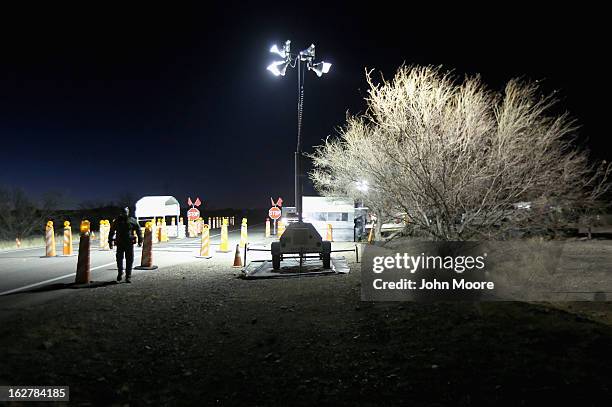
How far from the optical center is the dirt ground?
4324mm

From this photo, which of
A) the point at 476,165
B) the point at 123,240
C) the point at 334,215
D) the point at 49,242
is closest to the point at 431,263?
the point at 476,165

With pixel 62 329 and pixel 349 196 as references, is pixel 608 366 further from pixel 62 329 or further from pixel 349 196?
pixel 349 196

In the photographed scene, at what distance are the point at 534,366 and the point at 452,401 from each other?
135 cm

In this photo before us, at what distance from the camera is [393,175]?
36.8 ft

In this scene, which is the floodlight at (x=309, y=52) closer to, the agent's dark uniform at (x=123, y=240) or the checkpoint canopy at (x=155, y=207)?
the agent's dark uniform at (x=123, y=240)

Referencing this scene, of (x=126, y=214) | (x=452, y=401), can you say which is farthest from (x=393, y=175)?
(x=452, y=401)

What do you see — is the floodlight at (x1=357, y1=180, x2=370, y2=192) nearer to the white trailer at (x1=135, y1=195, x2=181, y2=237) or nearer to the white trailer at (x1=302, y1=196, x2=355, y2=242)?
the white trailer at (x1=302, y1=196, x2=355, y2=242)

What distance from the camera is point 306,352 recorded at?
5.56 meters

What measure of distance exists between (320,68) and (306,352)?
864 cm

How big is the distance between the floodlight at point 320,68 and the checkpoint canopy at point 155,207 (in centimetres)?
1878

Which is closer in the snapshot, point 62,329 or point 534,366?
point 534,366

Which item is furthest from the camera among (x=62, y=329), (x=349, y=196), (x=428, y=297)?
(x=349, y=196)

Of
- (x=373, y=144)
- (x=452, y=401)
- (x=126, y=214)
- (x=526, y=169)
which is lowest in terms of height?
(x=452, y=401)

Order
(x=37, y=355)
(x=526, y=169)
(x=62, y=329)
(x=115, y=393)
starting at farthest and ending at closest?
1. (x=526, y=169)
2. (x=62, y=329)
3. (x=37, y=355)
4. (x=115, y=393)
